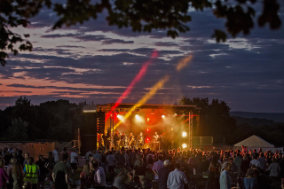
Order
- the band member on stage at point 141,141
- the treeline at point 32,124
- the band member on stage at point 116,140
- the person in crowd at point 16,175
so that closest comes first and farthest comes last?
the person in crowd at point 16,175 < the band member on stage at point 116,140 < the band member on stage at point 141,141 < the treeline at point 32,124

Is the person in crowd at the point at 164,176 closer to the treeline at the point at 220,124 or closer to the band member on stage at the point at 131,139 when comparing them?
the band member on stage at the point at 131,139

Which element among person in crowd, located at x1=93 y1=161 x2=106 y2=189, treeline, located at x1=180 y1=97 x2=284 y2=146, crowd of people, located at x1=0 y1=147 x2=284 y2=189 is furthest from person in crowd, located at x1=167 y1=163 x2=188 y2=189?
treeline, located at x1=180 y1=97 x2=284 y2=146

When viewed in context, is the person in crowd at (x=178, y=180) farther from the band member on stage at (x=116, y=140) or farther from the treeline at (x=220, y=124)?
the treeline at (x=220, y=124)

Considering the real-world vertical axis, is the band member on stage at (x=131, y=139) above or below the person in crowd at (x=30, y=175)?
below

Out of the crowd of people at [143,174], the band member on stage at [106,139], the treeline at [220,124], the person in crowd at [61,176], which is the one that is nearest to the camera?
the crowd of people at [143,174]

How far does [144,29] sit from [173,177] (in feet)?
18.5

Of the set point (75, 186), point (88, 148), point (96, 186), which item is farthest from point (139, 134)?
point (96, 186)

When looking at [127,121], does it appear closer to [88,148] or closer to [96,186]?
[88,148]

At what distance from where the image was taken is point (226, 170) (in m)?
12.5

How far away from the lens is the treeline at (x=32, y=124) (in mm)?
64375

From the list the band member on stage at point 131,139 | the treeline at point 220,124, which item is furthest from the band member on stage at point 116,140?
the treeline at point 220,124

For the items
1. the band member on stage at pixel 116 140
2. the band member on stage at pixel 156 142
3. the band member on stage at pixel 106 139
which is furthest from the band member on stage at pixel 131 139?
the band member on stage at pixel 106 139

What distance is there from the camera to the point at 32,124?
71.4 meters

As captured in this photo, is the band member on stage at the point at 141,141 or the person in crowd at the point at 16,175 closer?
the person in crowd at the point at 16,175
